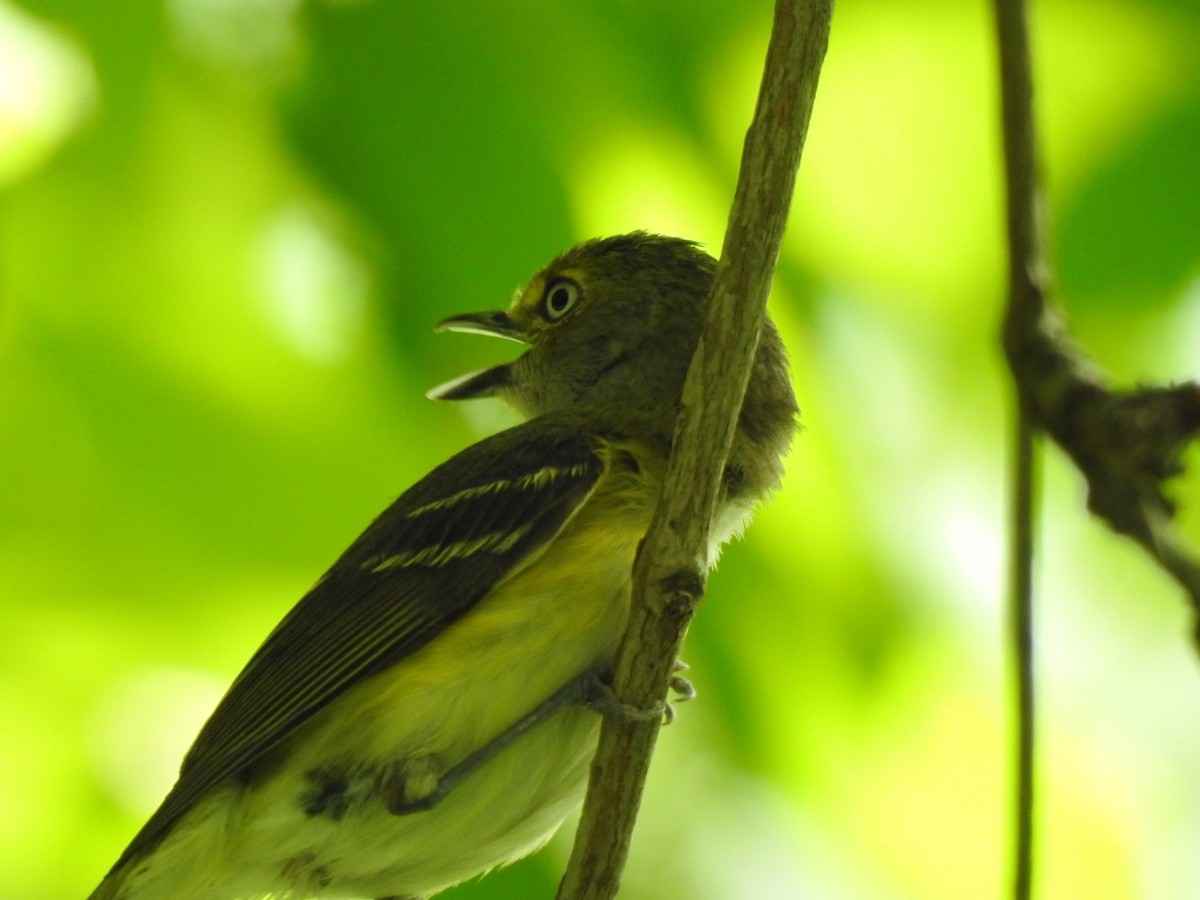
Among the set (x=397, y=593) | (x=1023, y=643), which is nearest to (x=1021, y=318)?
(x=1023, y=643)

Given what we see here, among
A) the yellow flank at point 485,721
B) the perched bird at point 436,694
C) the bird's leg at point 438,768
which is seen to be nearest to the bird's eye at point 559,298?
the perched bird at point 436,694

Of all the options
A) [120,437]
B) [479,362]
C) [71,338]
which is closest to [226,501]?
[120,437]

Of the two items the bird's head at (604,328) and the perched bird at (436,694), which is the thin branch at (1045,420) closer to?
the perched bird at (436,694)

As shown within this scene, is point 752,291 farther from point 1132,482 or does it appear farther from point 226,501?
point 226,501

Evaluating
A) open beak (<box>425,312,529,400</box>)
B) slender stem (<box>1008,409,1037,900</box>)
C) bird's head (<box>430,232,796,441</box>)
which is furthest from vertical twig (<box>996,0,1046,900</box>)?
open beak (<box>425,312,529,400</box>)

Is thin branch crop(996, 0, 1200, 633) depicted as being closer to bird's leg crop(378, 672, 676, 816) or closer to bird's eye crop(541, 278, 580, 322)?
bird's leg crop(378, 672, 676, 816)
